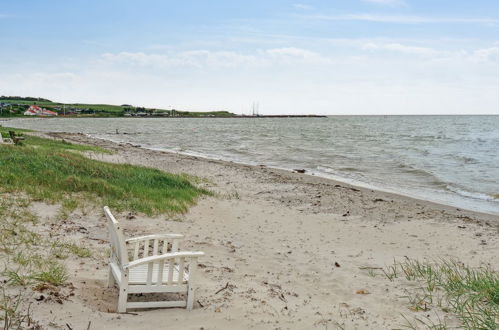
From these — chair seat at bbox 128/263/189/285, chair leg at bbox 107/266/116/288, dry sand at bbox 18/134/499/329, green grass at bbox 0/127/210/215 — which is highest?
green grass at bbox 0/127/210/215

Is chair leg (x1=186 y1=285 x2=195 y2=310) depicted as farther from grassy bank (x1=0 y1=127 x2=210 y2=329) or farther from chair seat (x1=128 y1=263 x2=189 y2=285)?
grassy bank (x1=0 y1=127 x2=210 y2=329)

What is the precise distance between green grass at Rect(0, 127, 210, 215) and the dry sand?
57cm

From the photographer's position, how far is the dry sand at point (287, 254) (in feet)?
16.8

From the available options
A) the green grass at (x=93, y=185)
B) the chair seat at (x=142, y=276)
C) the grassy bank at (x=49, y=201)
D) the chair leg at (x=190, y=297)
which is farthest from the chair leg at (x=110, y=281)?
the green grass at (x=93, y=185)

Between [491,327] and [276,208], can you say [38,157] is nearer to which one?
[276,208]

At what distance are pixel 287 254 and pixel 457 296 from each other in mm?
3209

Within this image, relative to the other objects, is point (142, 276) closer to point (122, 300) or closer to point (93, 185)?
point (122, 300)

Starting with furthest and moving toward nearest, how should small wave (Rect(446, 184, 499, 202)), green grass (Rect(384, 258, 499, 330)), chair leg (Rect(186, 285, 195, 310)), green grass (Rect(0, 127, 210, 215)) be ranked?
small wave (Rect(446, 184, 499, 202)) → green grass (Rect(0, 127, 210, 215)) → chair leg (Rect(186, 285, 195, 310)) → green grass (Rect(384, 258, 499, 330))

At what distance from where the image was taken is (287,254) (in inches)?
325

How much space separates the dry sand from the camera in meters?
5.11

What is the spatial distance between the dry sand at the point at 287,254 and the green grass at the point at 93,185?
1.87 ft

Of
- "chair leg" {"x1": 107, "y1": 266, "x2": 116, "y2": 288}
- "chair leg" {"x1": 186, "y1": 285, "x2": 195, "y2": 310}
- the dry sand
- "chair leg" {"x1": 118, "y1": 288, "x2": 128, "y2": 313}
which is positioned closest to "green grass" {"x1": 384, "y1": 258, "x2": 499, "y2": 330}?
the dry sand

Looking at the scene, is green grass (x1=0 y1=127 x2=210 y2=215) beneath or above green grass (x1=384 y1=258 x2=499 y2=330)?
above

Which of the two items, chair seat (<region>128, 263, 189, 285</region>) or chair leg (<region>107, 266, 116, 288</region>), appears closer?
chair seat (<region>128, 263, 189, 285</region>)
